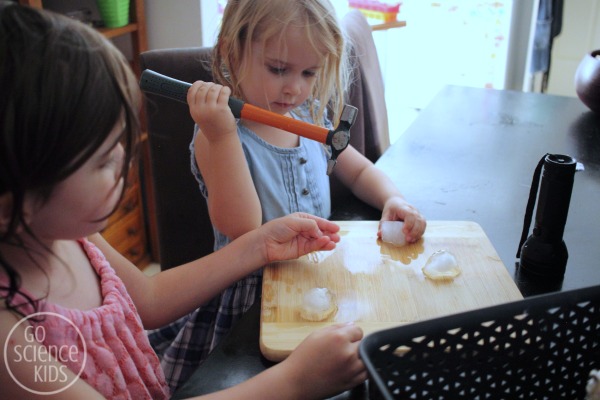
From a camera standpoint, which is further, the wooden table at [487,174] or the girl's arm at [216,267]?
the girl's arm at [216,267]

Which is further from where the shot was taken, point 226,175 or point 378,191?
point 378,191

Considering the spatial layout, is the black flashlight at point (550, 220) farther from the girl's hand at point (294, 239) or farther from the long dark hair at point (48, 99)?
the long dark hair at point (48, 99)

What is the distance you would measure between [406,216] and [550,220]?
0.23 meters

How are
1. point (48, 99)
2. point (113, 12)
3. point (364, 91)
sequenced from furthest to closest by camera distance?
point (113, 12), point (364, 91), point (48, 99)

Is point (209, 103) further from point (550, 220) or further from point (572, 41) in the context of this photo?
point (572, 41)

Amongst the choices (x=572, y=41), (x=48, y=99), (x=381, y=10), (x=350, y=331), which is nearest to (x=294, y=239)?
(x=350, y=331)

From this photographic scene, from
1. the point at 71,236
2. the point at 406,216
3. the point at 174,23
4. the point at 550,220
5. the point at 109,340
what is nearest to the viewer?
the point at 71,236

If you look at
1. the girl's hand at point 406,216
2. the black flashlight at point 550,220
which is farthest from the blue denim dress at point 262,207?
the black flashlight at point 550,220

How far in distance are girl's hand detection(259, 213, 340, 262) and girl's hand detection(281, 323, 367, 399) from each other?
0.23 m

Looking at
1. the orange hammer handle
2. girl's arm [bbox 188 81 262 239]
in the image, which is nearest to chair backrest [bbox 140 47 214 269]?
girl's arm [bbox 188 81 262 239]

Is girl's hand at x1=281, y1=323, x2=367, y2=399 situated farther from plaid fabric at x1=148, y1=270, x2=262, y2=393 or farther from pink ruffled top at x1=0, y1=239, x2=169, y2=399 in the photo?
plaid fabric at x1=148, y1=270, x2=262, y2=393

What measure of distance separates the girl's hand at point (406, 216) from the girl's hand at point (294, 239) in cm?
12

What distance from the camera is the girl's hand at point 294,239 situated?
931 millimetres

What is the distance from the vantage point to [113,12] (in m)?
1.96
